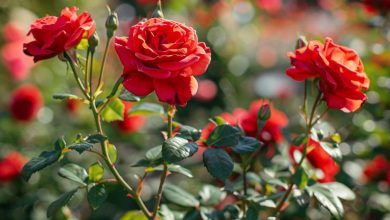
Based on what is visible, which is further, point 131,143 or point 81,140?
point 131,143

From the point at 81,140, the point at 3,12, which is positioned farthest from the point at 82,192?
the point at 3,12

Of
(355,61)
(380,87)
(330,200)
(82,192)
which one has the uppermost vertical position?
(355,61)

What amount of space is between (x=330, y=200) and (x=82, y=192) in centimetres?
121

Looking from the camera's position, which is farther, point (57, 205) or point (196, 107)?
point (196, 107)

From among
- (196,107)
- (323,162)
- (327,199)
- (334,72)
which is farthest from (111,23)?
(196,107)

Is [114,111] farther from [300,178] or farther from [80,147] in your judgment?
[300,178]

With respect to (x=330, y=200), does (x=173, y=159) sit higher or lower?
higher

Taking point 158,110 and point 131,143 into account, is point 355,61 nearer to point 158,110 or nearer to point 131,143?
point 158,110

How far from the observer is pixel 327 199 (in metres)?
1.09

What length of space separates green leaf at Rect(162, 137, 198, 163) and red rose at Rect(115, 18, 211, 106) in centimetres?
6

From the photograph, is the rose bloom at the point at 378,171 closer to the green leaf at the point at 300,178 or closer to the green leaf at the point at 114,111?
the green leaf at the point at 300,178

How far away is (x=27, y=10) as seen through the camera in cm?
328

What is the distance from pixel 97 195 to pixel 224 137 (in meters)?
0.26

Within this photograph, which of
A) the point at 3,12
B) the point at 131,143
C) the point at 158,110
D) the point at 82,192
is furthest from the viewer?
the point at 3,12
